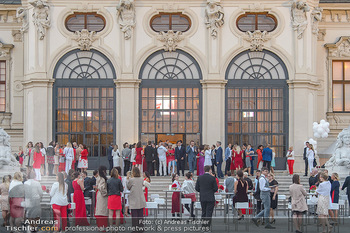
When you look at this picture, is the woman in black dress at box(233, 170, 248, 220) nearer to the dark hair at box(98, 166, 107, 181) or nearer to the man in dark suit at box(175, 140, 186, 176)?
the dark hair at box(98, 166, 107, 181)

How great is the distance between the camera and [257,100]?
35531mm

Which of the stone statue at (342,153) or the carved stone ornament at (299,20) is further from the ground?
the carved stone ornament at (299,20)

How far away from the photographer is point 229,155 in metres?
31.7

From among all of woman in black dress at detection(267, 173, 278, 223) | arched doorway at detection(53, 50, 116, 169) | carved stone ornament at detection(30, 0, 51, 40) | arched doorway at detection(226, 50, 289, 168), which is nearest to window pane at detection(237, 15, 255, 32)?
arched doorway at detection(226, 50, 289, 168)

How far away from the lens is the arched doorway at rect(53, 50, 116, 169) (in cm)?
3528

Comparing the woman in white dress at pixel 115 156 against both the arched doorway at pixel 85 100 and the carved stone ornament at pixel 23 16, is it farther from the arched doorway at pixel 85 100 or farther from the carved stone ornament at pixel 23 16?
the carved stone ornament at pixel 23 16

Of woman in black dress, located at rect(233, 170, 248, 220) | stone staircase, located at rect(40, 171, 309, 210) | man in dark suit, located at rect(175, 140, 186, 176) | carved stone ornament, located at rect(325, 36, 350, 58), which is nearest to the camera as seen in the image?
woman in black dress, located at rect(233, 170, 248, 220)

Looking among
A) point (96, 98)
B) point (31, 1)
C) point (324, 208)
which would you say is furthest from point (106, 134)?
point (324, 208)

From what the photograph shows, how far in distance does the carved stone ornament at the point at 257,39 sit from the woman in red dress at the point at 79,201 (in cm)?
1650

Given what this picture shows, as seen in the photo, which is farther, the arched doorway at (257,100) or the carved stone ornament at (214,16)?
the arched doorway at (257,100)

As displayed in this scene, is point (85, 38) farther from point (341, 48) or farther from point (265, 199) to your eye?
point (265, 199)

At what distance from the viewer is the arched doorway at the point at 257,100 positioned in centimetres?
3534

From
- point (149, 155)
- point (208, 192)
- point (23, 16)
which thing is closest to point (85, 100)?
point (23, 16)

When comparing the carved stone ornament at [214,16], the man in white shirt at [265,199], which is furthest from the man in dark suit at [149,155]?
the man in white shirt at [265,199]
